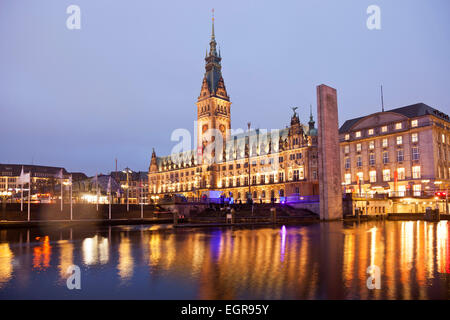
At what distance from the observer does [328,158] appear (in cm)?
6116

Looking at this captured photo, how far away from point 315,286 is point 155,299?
17.7 ft

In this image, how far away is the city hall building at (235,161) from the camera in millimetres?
105125

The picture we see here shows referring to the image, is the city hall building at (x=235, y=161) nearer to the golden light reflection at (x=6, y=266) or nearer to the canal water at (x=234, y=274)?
the canal water at (x=234, y=274)

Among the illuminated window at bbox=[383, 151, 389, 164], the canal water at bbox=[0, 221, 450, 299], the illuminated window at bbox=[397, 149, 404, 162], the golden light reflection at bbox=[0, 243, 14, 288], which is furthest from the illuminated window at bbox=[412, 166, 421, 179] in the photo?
the golden light reflection at bbox=[0, 243, 14, 288]

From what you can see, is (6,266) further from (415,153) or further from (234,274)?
(415,153)

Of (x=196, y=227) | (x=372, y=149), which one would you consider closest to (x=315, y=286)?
(x=196, y=227)

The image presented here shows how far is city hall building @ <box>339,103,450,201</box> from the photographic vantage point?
279ft

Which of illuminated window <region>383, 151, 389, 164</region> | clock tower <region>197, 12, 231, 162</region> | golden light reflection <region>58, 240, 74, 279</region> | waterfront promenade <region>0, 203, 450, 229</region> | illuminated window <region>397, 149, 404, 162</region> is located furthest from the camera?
clock tower <region>197, 12, 231, 162</region>

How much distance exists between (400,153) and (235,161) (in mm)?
57054

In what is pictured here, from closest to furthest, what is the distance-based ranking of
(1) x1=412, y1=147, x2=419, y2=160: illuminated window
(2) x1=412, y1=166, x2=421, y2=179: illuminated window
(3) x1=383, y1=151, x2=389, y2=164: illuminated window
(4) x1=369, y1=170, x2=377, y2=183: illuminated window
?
(2) x1=412, y1=166, x2=421, y2=179: illuminated window → (1) x1=412, y1=147, x2=419, y2=160: illuminated window → (3) x1=383, y1=151, x2=389, y2=164: illuminated window → (4) x1=369, y1=170, x2=377, y2=183: illuminated window

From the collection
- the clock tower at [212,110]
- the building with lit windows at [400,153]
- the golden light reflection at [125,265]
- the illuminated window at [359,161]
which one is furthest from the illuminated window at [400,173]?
the golden light reflection at [125,265]

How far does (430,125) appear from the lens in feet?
281

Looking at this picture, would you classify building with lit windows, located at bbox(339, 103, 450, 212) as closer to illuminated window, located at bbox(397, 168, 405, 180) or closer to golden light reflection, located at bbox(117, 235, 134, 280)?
illuminated window, located at bbox(397, 168, 405, 180)

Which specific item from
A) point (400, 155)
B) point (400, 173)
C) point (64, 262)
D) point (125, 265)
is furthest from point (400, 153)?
point (64, 262)
